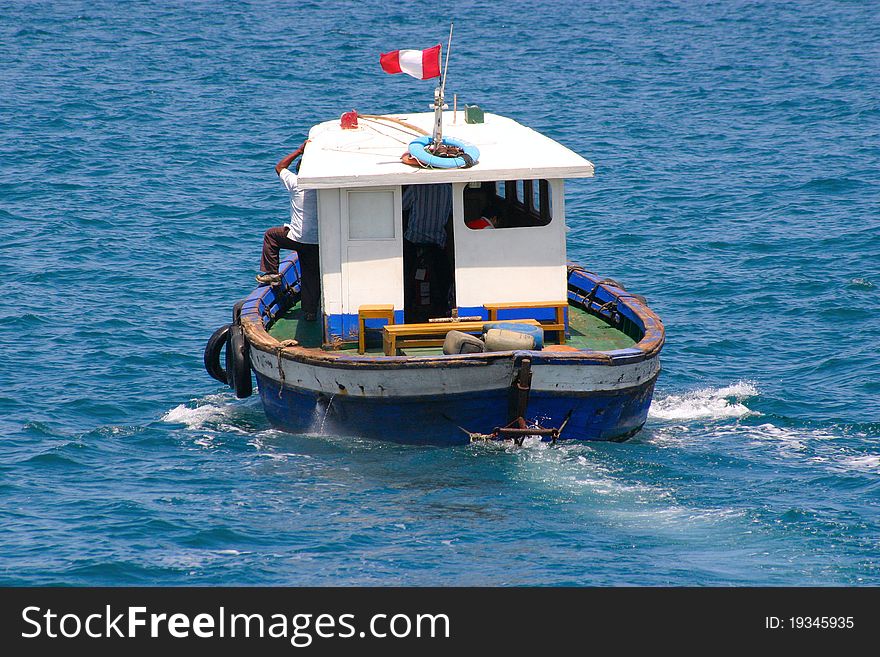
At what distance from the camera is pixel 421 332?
47.9ft

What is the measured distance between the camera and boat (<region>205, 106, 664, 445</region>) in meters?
14.1

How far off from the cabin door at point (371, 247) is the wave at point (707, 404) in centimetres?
408

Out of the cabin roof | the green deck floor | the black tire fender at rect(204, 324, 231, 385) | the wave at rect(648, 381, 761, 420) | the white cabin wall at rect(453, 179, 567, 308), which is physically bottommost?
the wave at rect(648, 381, 761, 420)

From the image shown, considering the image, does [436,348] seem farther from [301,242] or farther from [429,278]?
[301,242]

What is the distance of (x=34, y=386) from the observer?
18.0 meters

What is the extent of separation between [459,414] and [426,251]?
10.1 feet

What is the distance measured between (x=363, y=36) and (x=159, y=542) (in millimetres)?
40007

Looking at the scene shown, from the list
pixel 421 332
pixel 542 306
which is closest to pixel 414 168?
pixel 421 332

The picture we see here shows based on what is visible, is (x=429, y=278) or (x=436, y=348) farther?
(x=429, y=278)

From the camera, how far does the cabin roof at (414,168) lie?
14758mm

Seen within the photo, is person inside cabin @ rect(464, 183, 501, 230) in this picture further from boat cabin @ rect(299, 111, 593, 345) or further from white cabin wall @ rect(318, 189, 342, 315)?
white cabin wall @ rect(318, 189, 342, 315)

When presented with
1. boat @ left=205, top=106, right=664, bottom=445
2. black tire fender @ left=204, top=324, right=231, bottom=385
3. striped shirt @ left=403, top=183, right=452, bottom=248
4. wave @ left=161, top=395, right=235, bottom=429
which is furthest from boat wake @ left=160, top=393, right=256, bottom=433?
striped shirt @ left=403, top=183, right=452, bottom=248

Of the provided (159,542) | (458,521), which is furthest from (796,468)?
(159,542)

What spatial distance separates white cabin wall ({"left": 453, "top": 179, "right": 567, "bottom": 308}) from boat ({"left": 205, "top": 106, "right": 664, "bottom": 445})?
0.01m
